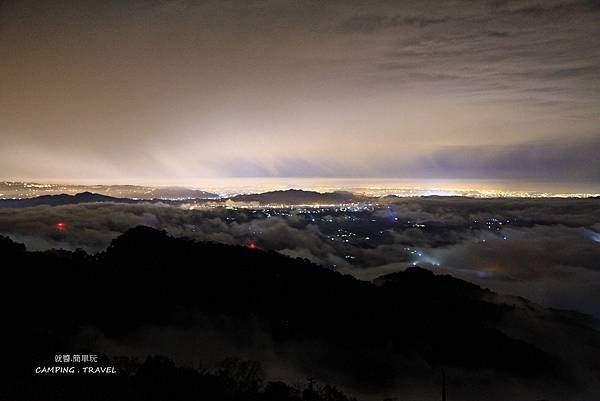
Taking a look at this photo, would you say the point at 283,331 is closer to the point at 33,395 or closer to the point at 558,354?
the point at 33,395

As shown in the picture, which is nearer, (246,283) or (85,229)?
(246,283)

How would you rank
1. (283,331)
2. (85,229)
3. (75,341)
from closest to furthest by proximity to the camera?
1. (75,341)
2. (283,331)
3. (85,229)

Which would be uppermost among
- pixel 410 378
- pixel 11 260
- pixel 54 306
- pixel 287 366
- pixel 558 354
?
pixel 11 260

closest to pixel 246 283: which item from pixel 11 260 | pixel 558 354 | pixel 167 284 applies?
pixel 167 284

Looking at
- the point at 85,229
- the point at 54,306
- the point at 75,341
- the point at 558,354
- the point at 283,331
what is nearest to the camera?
the point at 75,341

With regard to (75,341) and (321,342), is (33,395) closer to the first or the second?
(75,341)

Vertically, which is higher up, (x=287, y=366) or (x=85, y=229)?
(x=85, y=229)
